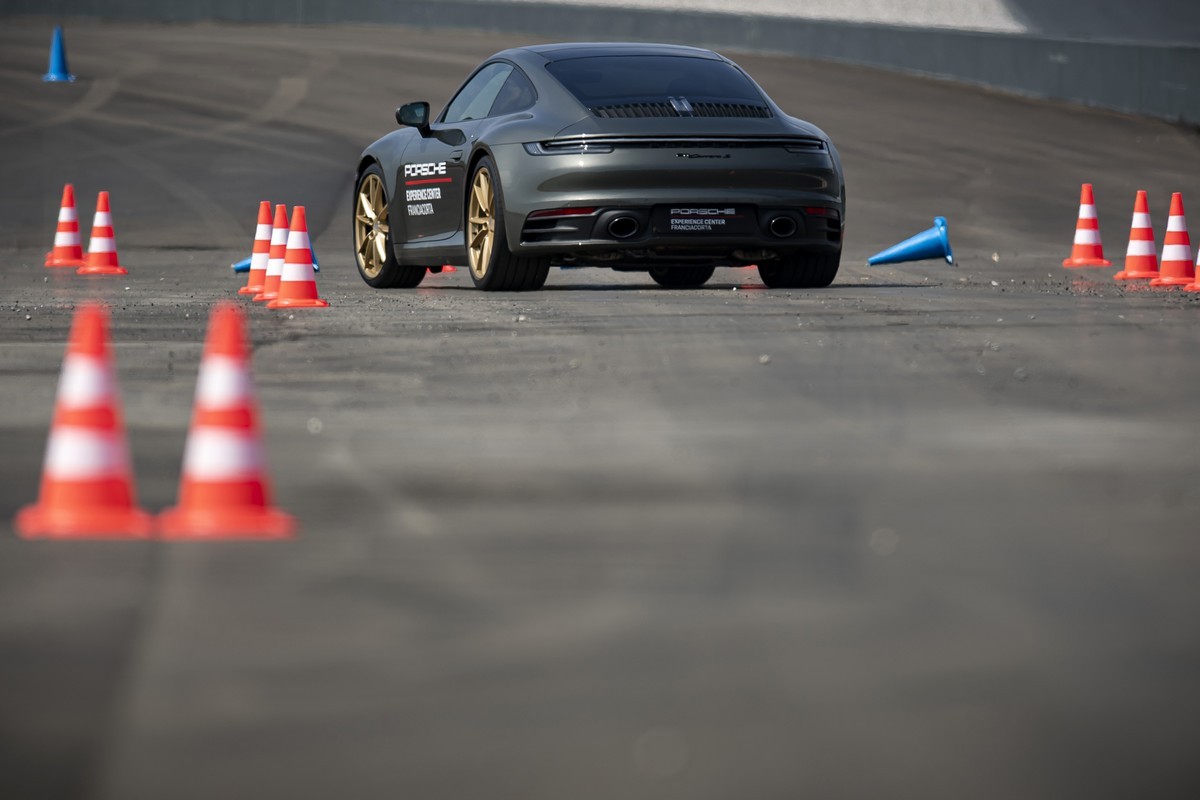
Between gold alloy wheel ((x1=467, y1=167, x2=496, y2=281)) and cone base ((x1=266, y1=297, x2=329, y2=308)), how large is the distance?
42.9 inches

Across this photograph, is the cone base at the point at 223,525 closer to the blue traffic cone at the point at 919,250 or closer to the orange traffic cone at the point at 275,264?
the orange traffic cone at the point at 275,264

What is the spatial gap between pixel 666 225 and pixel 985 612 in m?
8.22

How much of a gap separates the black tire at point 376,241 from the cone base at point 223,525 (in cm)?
918

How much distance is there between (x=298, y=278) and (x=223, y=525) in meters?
7.41

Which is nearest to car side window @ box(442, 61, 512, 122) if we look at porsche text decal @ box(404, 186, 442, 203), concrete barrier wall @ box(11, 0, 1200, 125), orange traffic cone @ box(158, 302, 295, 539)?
porsche text decal @ box(404, 186, 442, 203)

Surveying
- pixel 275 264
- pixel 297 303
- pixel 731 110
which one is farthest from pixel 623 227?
pixel 275 264

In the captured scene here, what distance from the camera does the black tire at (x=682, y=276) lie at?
1580cm

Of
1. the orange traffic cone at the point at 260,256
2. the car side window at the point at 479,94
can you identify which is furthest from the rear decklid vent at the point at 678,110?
the orange traffic cone at the point at 260,256

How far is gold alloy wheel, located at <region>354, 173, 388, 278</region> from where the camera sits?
15367 millimetres

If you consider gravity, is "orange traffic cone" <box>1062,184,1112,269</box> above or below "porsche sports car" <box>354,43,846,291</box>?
below

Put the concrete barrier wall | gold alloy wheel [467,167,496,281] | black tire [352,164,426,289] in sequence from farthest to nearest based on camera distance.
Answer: the concrete barrier wall, black tire [352,164,426,289], gold alloy wheel [467,167,496,281]

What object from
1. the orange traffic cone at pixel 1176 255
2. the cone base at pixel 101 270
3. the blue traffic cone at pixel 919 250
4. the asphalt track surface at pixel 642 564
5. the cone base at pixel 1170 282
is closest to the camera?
the asphalt track surface at pixel 642 564

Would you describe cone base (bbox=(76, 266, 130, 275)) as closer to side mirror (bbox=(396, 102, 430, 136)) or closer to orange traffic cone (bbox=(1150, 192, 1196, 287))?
side mirror (bbox=(396, 102, 430, 136))

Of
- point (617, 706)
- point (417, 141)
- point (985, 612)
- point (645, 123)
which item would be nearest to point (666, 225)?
point (645, 123)
